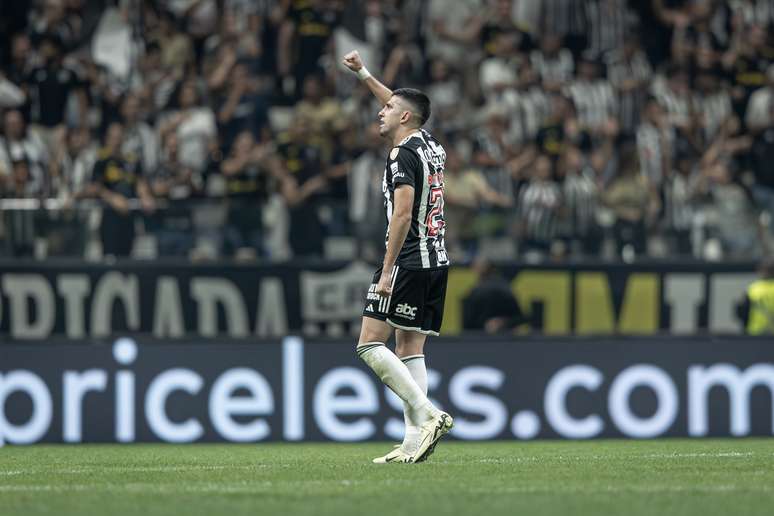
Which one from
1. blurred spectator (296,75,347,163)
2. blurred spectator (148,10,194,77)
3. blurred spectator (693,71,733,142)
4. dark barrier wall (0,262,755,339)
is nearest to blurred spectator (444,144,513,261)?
dark barrier wall (0,262,755,339)

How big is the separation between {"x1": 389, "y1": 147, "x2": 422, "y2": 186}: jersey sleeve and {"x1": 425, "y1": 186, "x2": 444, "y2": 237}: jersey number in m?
0.22

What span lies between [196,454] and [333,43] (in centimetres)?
896

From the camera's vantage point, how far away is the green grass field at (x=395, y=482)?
7.41m

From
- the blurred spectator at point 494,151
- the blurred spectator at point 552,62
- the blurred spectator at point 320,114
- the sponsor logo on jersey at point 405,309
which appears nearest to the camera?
the sponsor logo on jersey at point 405,309

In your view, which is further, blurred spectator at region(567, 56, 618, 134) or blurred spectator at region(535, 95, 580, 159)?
blurred spectator at region(567, 56, 618, 134)

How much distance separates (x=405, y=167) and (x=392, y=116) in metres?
0.44

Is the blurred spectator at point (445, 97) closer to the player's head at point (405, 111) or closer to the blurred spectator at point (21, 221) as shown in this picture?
the blurred spectator at point (21, 221)

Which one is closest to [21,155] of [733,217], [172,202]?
[172,202]

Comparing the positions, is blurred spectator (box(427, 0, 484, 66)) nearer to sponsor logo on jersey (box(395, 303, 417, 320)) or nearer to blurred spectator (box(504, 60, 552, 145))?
blurred spectator (box(504, 60, 552, 145))

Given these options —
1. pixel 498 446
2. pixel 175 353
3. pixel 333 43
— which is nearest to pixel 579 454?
pixel 498 446

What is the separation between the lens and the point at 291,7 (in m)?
19.7


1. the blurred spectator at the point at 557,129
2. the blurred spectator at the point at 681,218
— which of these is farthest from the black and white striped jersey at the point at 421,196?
the blurred spectator at the point at 557,129

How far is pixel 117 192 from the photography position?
16375 mm

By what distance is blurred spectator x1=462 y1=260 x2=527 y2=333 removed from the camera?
16266 mm
